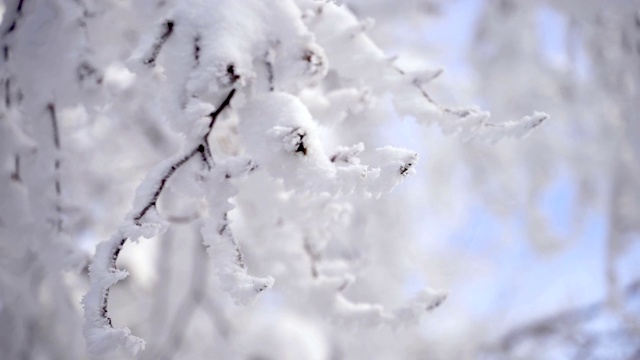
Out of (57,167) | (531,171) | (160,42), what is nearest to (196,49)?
(160,42)

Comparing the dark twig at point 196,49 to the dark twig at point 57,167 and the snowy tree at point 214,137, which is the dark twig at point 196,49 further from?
the dark twig at point 57,167

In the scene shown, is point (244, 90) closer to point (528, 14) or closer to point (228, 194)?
point (228, 194)

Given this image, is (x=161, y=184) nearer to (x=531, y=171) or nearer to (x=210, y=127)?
(x=210, y=127)

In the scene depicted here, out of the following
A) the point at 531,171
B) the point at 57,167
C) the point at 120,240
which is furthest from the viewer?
the point at 531,171

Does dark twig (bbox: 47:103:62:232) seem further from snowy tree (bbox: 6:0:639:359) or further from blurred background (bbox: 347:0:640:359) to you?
blurred background (bbox: 347:0:640:359)

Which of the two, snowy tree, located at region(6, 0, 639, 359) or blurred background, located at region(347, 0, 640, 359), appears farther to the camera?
blurred background, located at region(347, 0, 640, 359)

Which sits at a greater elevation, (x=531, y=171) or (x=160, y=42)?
(x=531, y=171)

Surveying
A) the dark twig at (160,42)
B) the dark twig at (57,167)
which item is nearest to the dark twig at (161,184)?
the dark twig at (160,42)

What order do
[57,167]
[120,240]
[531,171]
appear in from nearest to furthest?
[120,240]
[57,167]
[531,171]

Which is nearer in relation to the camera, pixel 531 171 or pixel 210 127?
pixel 210 127

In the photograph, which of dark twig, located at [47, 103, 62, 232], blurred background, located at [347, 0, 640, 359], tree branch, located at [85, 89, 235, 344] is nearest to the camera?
tree branch, located at [85, 89, 235, 344]

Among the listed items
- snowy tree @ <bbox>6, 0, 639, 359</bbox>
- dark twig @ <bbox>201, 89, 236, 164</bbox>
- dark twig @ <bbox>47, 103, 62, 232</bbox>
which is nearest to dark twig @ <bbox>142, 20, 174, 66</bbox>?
snowy tree @ <bbox>6, 0, 639, 359</bbox>

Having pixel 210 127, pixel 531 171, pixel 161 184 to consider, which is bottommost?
pixel 161 184

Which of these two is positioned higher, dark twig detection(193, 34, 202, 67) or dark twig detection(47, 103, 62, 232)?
dark twig detection(193, 34, 202, 67)
